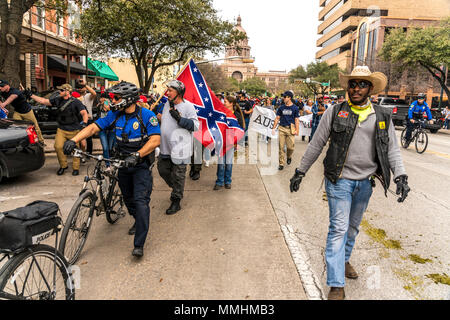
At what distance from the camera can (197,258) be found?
3.97 metres

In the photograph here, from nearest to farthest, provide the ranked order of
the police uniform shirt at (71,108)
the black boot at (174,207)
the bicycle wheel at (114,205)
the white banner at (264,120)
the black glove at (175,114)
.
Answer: the bicycle wheel at (114,205), the black glove at (175,114), the black boot at (174,207), the police uniform shirt at (71,108), the white banner at (264,120)

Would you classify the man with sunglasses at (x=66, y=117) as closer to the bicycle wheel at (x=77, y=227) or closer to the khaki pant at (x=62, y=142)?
the khaki pant at (x=62, y=142)

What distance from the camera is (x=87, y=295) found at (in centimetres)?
318

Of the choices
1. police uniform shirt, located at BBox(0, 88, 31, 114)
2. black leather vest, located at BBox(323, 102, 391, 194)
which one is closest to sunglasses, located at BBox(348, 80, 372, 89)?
black leather vest, located at BBox(323, 102, 391, 194)

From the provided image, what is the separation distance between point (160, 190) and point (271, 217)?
2491mm

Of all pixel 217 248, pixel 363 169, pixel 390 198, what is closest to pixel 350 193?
pixel 363 169

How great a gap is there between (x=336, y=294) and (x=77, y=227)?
8.73 feet

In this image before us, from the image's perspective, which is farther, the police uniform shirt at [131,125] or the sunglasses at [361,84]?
the police uniform shirt at [131,125]

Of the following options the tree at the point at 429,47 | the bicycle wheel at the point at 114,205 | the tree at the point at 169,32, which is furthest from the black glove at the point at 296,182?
the tree at the point at 429,47

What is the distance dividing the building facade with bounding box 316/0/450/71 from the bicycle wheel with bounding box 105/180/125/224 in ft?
218

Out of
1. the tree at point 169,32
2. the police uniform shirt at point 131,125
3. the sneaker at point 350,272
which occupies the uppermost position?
the tree at point 169,32

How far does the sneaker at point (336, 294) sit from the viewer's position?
10.1 feet

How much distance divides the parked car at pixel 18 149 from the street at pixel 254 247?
374mm

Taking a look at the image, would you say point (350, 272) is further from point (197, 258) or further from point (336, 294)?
point (197, 258)
